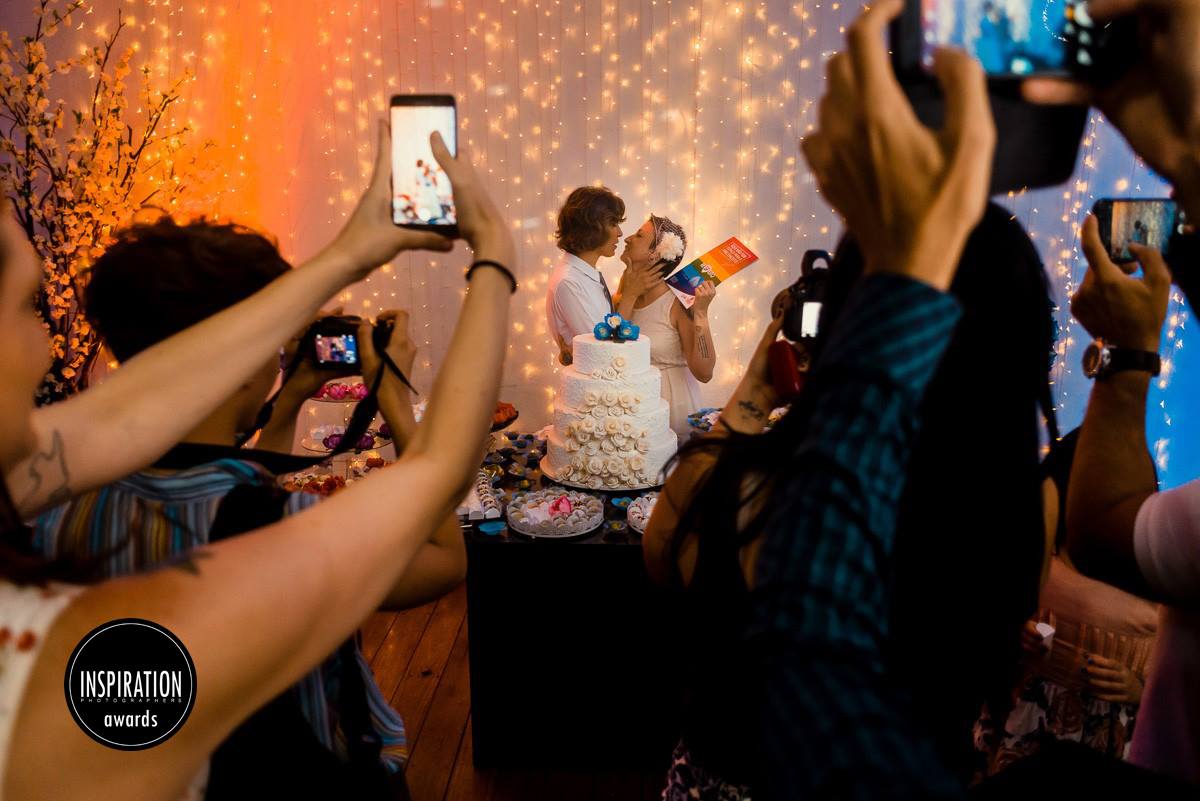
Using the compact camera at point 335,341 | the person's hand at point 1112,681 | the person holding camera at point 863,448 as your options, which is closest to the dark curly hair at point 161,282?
the compact camera at point 335,341

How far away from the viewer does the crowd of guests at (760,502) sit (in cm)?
46

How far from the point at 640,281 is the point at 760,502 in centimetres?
256

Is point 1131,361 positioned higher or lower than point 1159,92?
lower

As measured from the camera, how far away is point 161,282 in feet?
3.74

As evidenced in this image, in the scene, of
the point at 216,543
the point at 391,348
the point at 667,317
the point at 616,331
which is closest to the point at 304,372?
the point at 391,348

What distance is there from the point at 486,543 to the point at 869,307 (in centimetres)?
188

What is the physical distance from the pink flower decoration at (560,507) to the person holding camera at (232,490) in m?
0.80

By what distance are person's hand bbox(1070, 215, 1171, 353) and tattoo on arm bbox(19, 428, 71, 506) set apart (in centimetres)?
124

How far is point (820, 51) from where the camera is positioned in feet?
14.6

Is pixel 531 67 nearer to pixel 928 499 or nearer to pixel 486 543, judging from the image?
pixel 486 543

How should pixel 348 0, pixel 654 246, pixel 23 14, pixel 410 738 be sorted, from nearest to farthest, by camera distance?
pixel 410 738 → pixel 654 246 → pixel 23 14 → pixel 348 0

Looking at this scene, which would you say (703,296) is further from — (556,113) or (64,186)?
(64,186)

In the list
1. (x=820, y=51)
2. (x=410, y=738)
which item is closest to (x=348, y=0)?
(x=820, y=51)

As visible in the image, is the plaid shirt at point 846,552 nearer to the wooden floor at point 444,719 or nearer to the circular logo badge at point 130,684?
the circular logo badge at point 130,684
